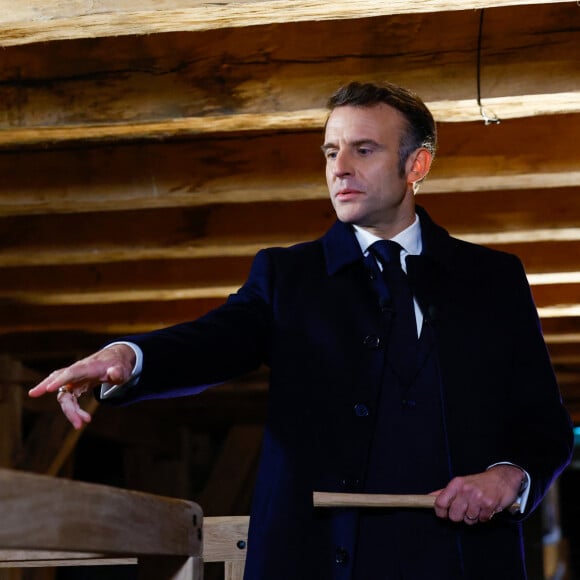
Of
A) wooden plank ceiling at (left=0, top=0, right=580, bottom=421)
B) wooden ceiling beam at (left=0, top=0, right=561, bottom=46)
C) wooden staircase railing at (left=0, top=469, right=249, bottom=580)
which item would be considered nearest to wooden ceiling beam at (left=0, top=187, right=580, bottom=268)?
wooden plank ceiling at (left=0, top=0, right=580, bottom=421)

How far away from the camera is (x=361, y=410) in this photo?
2.02m

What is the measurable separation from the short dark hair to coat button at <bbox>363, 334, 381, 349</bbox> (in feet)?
1.46

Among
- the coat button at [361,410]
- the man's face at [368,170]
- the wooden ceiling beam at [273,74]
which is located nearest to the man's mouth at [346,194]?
the man's face at [368,170]

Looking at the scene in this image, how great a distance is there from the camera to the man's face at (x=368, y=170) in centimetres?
226

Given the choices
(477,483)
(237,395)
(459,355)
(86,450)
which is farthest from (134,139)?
(86,450)

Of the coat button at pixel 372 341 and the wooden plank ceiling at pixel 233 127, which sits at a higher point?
the wooden plank ceiling at pixel 233 127

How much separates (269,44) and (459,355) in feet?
5.31

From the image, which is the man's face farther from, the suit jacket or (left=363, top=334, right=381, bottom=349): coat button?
(left=363, top=334, right=381, bottom=349): coat button

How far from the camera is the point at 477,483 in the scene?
1890mm

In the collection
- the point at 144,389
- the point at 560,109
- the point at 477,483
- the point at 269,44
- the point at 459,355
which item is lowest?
the point at 477,483

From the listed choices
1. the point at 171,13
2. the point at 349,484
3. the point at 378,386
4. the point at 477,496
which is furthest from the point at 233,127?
the point at 477,496

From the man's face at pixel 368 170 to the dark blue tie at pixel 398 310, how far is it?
7 centimetres

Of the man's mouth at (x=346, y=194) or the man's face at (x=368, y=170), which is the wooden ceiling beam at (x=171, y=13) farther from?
the man's mouth at (x=346, y=194)

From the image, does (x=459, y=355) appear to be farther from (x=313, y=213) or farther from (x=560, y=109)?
(x=313, y=213)
